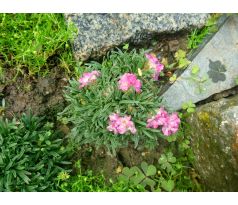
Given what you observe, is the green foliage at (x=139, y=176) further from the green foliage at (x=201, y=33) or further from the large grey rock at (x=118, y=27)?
the green foliage at (x=201, y=33)

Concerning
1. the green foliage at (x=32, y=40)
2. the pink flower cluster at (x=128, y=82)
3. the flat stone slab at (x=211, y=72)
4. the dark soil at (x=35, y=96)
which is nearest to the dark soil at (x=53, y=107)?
the dark soil at (x=35, y=96)

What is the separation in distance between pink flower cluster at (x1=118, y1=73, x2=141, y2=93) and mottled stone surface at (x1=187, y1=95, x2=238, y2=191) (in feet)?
2.26

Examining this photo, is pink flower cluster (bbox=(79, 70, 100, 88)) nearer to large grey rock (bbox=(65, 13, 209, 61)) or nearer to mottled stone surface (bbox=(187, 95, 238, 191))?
large grey rock (bbox=(65, 13, 209, 61))

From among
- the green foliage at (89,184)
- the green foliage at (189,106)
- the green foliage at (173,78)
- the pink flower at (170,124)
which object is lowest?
the green foliage at (89,184)

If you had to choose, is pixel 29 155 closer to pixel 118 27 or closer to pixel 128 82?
pixel 128 82

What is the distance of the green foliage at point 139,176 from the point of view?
3215 mm

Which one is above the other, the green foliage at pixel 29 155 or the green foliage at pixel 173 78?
the green foliage at pixel 173 78

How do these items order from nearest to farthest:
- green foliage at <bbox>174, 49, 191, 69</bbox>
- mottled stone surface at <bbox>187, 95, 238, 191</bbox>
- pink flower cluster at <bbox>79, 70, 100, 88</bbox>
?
1. pink flower cluster at <bbox>79, 70, 100, 88</bbox>
2. mottled stone surface at <bbox>187, 95, 238, 191</bbox>
3. green foliage at <bbox>174, 49, 191, 69</bbox>

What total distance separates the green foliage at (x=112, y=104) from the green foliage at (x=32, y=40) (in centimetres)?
53

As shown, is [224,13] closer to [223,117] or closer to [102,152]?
[223,117]

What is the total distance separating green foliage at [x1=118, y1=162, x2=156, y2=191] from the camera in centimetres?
321

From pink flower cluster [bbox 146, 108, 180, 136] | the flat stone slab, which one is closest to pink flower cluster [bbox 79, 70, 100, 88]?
pink flower cluster [bbox 146, 108, 180, 136]

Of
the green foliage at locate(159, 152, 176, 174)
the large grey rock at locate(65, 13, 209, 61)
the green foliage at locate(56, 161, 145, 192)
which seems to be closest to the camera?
the green foliage at locate(56, 161, 145, 192)

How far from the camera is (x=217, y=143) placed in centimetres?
295
